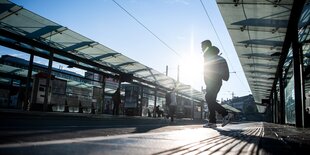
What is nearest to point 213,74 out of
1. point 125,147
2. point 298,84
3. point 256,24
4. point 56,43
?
point 125,147

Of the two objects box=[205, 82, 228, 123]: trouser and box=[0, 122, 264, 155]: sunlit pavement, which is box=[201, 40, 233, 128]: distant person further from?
box=[0, 122, 264, 155]: sunlit pavement

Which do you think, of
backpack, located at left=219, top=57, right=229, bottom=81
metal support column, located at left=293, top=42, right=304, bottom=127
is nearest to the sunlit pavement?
backpack, located at left=219, top=57, right=229, bottom=81

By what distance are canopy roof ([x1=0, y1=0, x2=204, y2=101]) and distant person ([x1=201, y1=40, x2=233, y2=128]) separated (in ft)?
27.3

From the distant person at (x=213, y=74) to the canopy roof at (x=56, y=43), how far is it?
8.31 meters

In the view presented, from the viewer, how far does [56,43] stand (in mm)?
12750

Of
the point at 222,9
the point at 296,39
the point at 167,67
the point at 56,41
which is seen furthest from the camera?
the point at 167,67

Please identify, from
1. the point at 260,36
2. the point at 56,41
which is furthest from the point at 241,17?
the point at 56,41

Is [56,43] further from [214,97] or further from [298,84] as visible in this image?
[298,84]

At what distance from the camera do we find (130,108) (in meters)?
21.8

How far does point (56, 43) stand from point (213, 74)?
9.83 meters

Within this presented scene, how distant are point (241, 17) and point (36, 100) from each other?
1179 centimetres

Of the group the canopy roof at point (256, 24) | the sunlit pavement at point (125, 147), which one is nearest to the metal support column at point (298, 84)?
the canopy roof at point (256, 24)

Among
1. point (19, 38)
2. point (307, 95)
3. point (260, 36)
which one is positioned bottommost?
point (307, 95)

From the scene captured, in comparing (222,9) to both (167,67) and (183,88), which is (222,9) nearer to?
(183,88)
